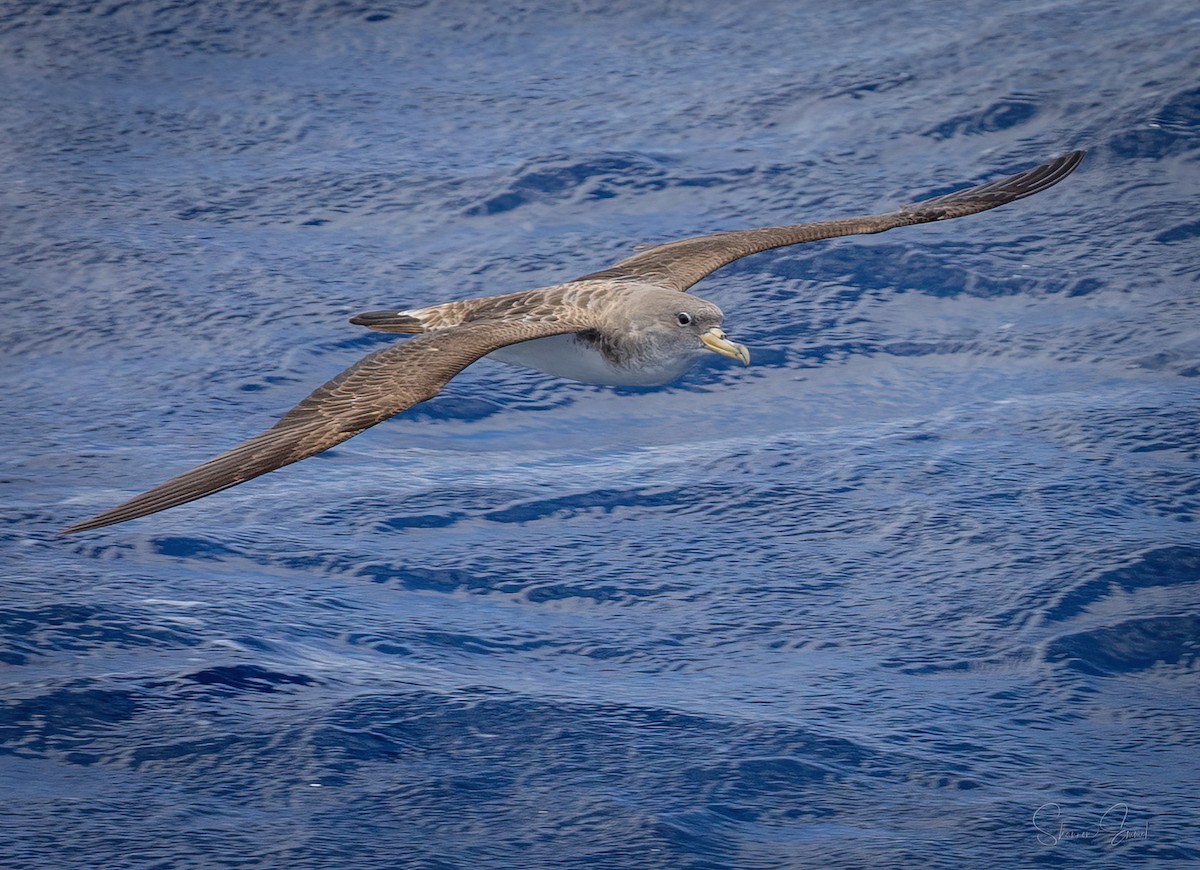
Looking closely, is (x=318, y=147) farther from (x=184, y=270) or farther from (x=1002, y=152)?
(x=1002, y=152)

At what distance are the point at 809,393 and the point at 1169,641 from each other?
330 centimetres

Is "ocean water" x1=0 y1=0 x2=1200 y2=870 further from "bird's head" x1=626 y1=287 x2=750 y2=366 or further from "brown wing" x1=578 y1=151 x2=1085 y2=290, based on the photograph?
"bird's head" x1=626 y1=287 x2=750 y2=366

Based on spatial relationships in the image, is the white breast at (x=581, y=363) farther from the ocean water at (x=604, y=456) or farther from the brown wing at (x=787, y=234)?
the ocean water at (x=604, y=456)

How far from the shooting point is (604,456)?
37.5 ft

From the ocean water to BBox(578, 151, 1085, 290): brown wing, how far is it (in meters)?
1.44

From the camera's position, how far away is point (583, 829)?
8.23m

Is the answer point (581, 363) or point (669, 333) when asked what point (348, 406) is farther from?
point (669, 333)

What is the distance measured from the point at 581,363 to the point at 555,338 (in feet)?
0.74

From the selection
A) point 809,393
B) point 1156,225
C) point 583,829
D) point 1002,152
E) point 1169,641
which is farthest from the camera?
point 1002,152

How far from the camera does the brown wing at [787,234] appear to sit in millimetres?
10203

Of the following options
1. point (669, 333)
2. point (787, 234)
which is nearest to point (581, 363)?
point (669, 333)

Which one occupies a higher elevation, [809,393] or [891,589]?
[809,393]

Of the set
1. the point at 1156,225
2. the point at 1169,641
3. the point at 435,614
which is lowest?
the point at 1169,641

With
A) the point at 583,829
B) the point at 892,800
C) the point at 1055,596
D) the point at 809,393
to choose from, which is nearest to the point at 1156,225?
the point at 809,393
